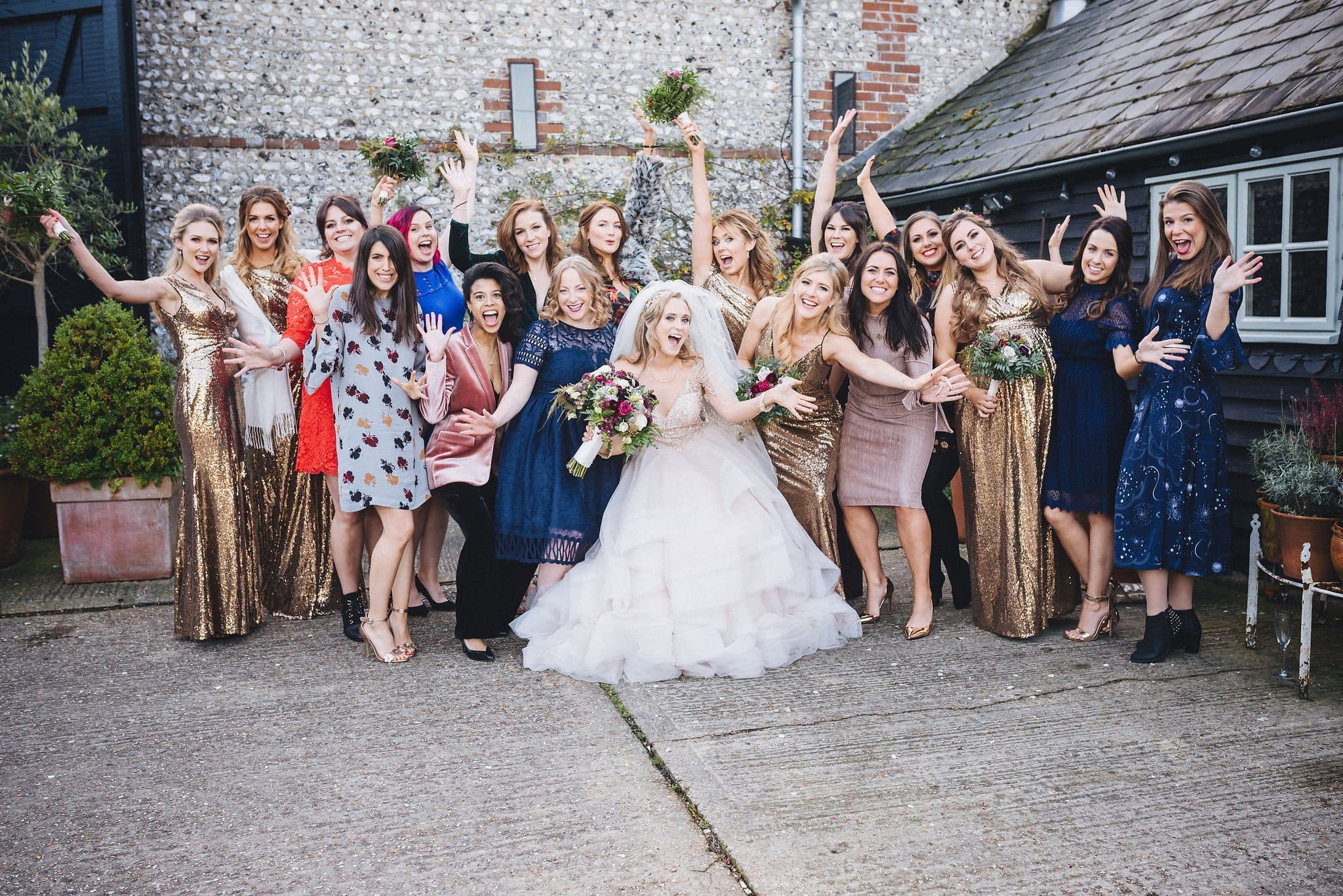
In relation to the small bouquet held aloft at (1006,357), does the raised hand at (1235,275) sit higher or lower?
higher

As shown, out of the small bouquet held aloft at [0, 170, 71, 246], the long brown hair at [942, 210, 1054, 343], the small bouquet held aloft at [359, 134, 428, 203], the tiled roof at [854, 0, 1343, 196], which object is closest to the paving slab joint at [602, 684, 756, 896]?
the long brown hair at [942, 210, 1054, 343]

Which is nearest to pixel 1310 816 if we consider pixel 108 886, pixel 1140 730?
pixel 1140 730

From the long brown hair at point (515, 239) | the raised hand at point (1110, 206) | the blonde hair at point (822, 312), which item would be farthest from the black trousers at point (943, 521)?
the long brown hair at point (515, 239)

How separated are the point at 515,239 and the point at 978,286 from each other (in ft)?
7.92

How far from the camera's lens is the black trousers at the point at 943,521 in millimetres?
5543

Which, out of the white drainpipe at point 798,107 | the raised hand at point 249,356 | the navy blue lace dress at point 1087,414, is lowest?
the navy blue lace dress at point 1087,414

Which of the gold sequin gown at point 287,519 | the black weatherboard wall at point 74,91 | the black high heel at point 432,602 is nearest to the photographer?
the gold sequin gown at point 287,519

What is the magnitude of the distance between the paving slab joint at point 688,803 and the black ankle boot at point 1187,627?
258 centimetres

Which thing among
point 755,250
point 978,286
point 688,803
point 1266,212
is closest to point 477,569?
point 688,803

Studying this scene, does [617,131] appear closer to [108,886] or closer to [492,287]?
[492,287]

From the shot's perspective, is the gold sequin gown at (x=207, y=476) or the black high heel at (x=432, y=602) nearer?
the gold sequin gown at (x=207, y=476)

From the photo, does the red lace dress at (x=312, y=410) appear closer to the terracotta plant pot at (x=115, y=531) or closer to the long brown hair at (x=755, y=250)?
the terracotta plant pot at (x=115, y=531)

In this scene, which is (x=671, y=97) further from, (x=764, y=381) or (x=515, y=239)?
(x=764, y=381)

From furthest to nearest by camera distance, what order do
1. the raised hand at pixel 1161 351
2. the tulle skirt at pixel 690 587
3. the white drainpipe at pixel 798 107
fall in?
the white drainpipe at pixel 798 107, the tulle skirt at pixel 690 587, the raised hand at pixel 1161 351
